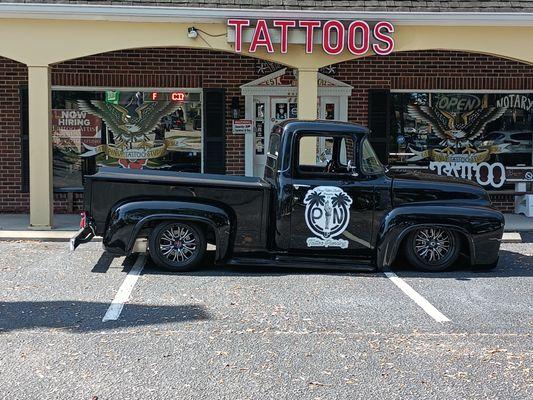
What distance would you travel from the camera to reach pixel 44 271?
7.86m

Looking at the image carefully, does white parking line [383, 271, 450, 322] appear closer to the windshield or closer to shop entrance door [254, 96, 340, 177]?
the windshield

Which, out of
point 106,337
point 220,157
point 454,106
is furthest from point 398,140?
point 106,337

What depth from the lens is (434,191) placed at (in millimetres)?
7930

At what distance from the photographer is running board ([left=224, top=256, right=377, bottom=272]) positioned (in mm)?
7758

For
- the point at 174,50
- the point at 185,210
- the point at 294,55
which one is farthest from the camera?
the point at 174,50

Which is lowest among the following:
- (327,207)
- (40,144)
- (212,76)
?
(327,207)

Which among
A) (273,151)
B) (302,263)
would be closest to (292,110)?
(273,151)

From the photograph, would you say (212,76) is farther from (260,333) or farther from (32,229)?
(260,333)

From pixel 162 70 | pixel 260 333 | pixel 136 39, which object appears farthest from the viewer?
pixel 162 70

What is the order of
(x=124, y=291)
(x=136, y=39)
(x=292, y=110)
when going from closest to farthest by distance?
(x=124, y=291) < (x=136, y=39) < (x=292, y=110)

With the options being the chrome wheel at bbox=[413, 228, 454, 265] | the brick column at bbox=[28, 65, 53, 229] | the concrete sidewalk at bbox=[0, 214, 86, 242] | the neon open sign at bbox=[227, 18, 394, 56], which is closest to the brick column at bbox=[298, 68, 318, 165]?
the neon open sign at bbox=[227, 18, 394, 56]

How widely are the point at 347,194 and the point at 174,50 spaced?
19.6 feet

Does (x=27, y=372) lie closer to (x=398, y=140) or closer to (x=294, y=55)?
(x=294, y=55)

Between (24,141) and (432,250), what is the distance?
7.89 metres
